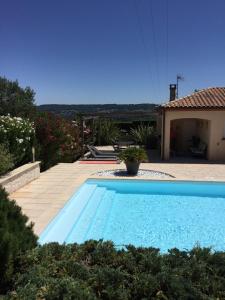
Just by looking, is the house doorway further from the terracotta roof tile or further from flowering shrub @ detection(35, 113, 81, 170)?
flowering shrub @ detection(35, 113, 81, 170)

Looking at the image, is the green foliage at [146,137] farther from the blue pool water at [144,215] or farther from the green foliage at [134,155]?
the blue pool water at [144,215]

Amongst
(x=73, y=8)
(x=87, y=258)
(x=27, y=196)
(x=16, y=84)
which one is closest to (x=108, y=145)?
(x=73, y=8)

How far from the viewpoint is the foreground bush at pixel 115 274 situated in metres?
3.42

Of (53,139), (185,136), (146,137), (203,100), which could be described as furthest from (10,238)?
(146,137)

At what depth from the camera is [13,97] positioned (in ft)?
121

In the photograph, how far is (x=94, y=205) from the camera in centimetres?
1031

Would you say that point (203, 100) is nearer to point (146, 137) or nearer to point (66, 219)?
point (146, 137)

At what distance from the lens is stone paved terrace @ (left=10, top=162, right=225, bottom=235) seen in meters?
8.44

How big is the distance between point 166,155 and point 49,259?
1421 centimetres

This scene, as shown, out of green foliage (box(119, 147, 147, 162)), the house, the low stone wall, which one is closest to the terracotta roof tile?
the house

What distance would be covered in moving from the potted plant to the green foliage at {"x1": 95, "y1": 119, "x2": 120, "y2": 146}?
11.1 m

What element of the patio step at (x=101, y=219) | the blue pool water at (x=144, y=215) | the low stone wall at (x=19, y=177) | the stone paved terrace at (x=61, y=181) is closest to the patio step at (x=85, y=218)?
the blue pool water at (x=144, y=215)

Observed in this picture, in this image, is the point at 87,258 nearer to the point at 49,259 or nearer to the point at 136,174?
the point at 49,259

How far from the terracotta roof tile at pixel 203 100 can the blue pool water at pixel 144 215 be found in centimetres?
617
